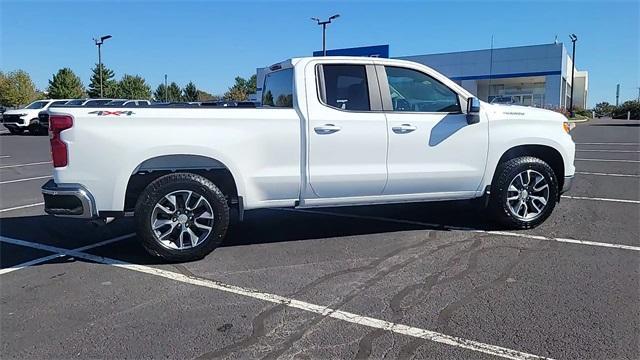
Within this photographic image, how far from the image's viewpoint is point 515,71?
176 ft

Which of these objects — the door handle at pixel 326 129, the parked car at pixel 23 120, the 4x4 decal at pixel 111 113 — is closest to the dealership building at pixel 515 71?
the parked car at pixel 23 120

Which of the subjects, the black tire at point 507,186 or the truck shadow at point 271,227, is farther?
the black tire at point 507,186

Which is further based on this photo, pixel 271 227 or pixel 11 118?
pixel 11 118

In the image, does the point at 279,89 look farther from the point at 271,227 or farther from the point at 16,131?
the point at 16,131

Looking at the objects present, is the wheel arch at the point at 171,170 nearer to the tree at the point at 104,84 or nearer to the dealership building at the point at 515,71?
the dealership building at the point at 515,71

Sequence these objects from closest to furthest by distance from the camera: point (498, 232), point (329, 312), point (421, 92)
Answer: point (329, 312)
point (421, 92)
point (498, 232)

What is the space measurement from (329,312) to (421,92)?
295 cm

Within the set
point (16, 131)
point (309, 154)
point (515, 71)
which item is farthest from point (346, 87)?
point (515, 71)

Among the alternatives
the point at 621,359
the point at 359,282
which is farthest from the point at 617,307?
the point at 359,282

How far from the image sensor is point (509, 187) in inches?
227

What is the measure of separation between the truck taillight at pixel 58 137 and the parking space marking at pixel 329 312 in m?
1.10

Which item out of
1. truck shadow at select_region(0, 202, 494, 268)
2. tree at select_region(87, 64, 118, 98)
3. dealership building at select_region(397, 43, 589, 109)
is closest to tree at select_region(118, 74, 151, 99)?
tree at select_region(87, 64, 118, 98)

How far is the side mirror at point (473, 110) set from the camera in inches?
213

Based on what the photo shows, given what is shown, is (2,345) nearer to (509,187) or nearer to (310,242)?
(310,242)
